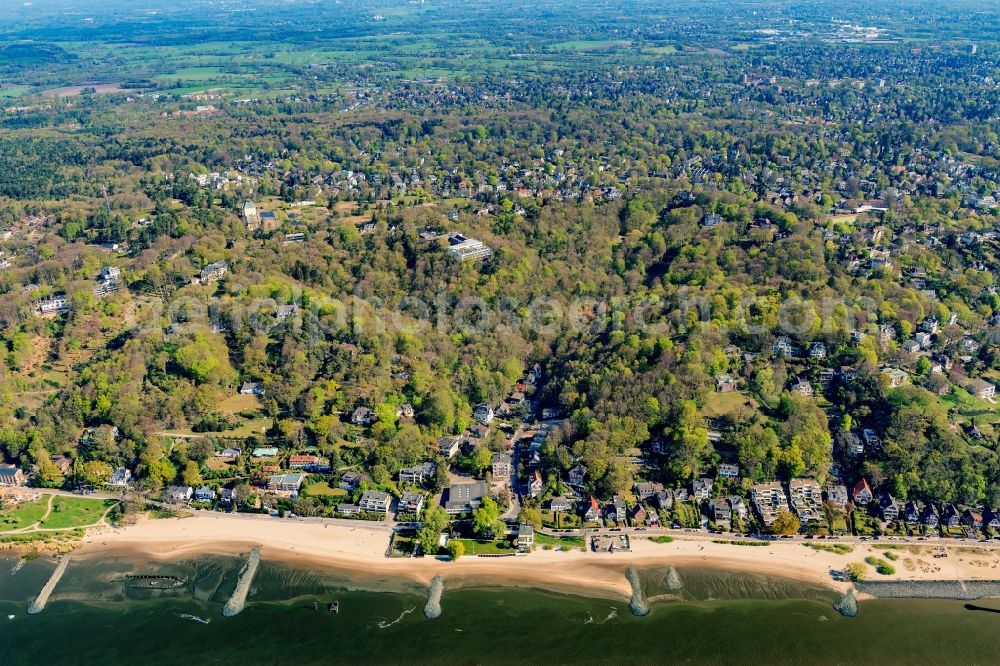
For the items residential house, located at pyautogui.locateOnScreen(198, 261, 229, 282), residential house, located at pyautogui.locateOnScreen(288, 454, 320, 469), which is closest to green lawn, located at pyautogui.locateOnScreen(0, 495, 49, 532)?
residential house, located at pyautogui.locateOnScreen(288, 454, 320, 469)

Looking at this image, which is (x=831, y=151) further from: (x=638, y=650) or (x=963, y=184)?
(x=638, y=650)

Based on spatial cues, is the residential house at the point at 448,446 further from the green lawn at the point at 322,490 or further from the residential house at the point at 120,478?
the residential house at the point at 120,478

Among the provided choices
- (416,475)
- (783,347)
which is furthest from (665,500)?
(783,347)

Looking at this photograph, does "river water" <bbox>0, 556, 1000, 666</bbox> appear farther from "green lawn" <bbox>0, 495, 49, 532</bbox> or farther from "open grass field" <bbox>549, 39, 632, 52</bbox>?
"open grass field" <bbox>549, 39, 632, 52</bbox>

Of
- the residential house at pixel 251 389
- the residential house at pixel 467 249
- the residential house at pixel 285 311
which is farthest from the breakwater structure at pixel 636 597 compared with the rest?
the residential house at pixel 467 249

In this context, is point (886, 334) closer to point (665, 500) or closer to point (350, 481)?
point (665, 500)

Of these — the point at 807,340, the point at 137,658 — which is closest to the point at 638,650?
the point at 137,658
